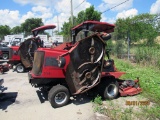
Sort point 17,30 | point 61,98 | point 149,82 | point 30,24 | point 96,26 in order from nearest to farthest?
point 61,98 < point 96,26 < point 149,82 < point 30,24 < point 17,30

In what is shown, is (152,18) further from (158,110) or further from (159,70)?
(158,110)

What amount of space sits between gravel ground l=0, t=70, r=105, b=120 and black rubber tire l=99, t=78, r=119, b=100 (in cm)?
55

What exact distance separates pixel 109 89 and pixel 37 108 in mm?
2361

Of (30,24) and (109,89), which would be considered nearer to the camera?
(109,89)

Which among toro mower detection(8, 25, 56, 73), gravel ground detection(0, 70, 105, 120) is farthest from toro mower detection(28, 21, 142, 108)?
toro mower detection(8, 25, 56, 73)

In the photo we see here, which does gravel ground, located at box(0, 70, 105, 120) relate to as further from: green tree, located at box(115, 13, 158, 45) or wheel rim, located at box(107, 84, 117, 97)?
green tree, located at box(115, 13, 158, 45)

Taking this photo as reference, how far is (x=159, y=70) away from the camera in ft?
32.5

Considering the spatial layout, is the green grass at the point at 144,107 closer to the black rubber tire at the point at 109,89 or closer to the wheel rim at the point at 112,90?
the black rubber tire at the point at 109,89

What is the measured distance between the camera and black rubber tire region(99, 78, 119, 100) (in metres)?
6.57

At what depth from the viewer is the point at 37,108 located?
20.5 ft

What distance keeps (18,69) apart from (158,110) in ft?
29.9
